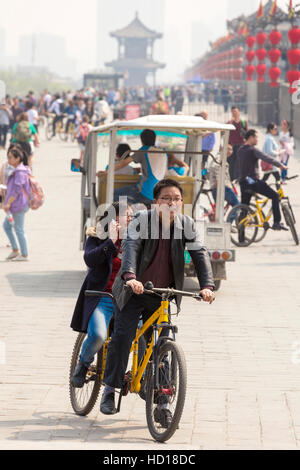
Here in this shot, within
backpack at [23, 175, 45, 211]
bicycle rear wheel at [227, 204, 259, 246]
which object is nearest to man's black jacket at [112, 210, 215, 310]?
backpack at [23, 175, 45, 211]

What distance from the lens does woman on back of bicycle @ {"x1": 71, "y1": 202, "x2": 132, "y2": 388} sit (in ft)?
21.4

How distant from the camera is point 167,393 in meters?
6.02

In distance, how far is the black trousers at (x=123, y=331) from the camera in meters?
6.28

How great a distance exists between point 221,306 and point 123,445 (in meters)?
5.41

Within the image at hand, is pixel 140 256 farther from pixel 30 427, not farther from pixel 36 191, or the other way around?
pixel 36 191

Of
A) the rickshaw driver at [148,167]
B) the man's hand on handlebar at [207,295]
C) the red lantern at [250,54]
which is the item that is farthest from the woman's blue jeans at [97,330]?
the red lantern at [250,54]

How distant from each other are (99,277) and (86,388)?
0.77 m

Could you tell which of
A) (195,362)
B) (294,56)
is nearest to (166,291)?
(195,362)

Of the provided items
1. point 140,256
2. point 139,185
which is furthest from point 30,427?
point 139,185

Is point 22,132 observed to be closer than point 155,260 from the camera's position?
No

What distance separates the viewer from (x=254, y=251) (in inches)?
598

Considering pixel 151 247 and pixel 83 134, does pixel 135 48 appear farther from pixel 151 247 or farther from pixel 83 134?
pixel 151 247

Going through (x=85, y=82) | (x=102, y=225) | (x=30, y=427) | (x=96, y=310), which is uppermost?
(x=85, y=82)

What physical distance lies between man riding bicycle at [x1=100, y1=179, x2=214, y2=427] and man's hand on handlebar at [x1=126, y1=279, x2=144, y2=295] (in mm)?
56
